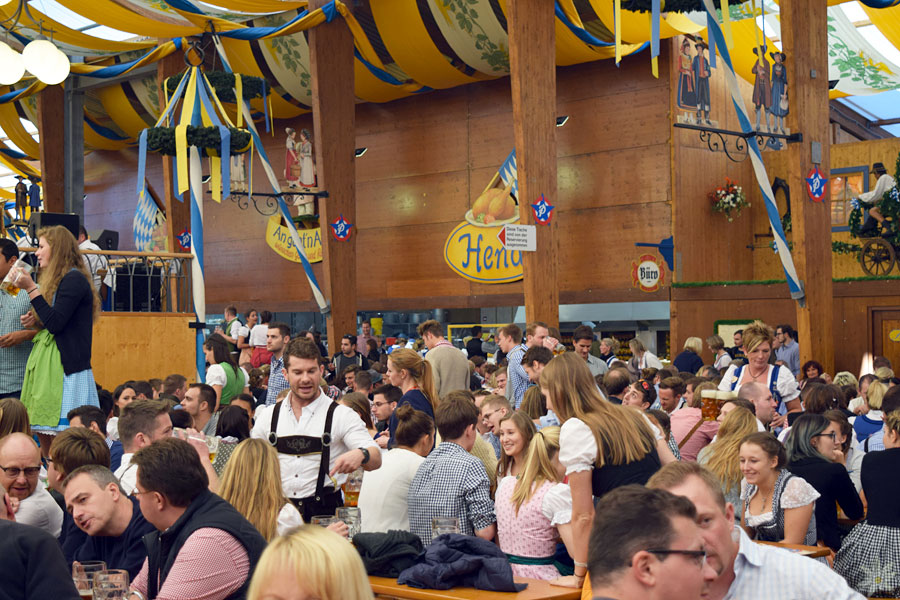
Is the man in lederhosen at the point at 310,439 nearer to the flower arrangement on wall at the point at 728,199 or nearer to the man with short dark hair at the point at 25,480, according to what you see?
the man with short dark hair at the point at 25,480

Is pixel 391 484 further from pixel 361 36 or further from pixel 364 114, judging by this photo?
pixel 364 114

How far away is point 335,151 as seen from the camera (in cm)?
1472

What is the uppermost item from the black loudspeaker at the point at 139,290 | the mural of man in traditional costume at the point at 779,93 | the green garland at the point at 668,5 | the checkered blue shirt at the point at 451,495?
the green garland at the point at 668,5

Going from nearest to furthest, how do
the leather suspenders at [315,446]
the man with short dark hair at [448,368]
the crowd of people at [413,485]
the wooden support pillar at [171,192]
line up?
the crowd of people at [413,485] → the leather suspenders at [315,446] → the man with short dark hair at [448,368] → the wooden support pillar at [171,192]

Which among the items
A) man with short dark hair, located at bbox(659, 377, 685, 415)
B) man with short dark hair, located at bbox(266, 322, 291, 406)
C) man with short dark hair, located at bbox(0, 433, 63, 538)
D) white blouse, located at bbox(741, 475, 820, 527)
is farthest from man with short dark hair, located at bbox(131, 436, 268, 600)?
man with short dark hair, located at bbox(659, 377, 685, 415)

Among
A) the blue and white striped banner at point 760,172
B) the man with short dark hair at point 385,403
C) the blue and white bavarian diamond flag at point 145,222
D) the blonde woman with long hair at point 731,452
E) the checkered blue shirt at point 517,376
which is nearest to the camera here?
the blonde woman with long hair at point 731,452

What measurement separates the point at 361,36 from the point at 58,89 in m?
6.89

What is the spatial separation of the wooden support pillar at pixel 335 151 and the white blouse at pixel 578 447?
439 inches

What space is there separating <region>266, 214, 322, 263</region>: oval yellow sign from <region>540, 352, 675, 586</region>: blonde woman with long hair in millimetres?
15134

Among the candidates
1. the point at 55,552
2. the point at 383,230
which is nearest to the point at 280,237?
the point at 383,230

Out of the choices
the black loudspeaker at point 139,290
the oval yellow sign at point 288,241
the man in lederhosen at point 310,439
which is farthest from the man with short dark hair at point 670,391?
the oval yellow sign at point 288,241

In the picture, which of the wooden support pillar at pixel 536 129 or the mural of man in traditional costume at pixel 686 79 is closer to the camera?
the wooden support pillar at pixel 536 129

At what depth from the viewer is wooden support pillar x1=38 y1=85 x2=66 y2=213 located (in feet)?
61.5

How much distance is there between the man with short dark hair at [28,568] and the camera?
213 cm
